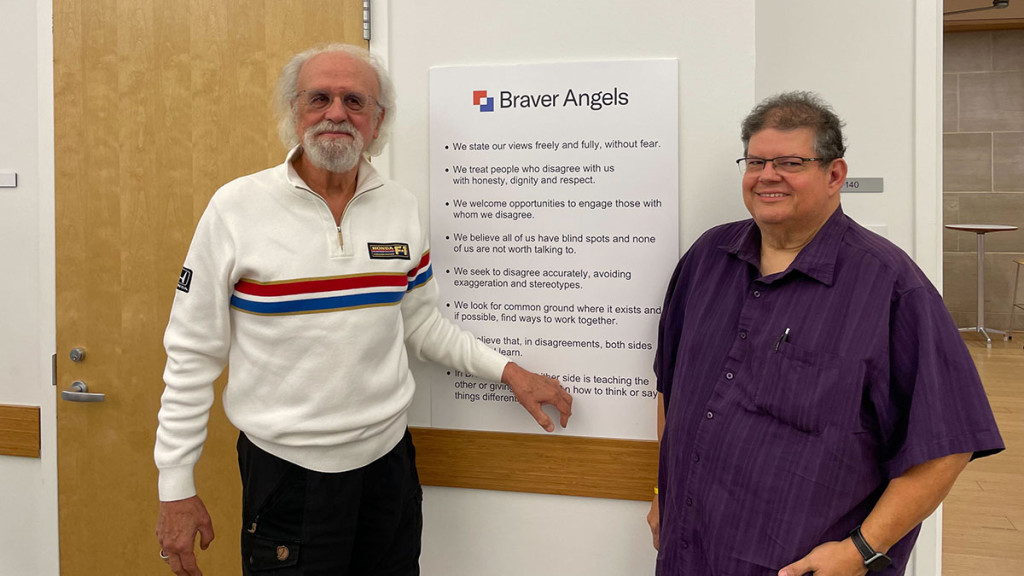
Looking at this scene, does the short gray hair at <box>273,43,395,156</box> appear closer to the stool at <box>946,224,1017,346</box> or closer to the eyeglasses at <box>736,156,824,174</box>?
the eyeglasses at <box>736,156,824,174</box>

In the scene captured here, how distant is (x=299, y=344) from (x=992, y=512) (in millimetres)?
3609

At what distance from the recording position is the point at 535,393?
1820 millimetres

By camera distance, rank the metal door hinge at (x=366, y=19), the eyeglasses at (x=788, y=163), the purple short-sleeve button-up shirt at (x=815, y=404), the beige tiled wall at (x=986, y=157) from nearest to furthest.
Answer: the purple short-sleeve button-up shirt at (x=815, y=404)
the eyeglasses at (x=788, y=163)
the metal door hinge at (x=366, y=19)
the beige tiled wall at (x=986, y=157)

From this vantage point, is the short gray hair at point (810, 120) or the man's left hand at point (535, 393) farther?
the man's left hand at point (535, 393)

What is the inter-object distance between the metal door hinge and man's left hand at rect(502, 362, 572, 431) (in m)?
1.01

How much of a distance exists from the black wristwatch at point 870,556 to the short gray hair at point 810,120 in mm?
740

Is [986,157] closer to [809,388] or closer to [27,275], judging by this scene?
[809,388]

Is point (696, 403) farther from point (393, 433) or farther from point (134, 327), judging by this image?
point (134, 327)

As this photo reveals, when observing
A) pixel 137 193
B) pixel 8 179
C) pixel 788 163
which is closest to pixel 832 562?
pixel 788 163

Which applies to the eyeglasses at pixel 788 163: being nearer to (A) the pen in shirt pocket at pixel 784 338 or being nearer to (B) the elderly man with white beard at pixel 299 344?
(A) the pen in shirt pocket at pixel 784 338

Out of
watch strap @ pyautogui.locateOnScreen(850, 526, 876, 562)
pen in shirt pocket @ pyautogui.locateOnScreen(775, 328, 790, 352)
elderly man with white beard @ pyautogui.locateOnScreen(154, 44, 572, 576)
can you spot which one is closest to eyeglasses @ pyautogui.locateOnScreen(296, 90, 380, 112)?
elderly man with white beard @ pyautogui.locateOnScreen(154, 44, 572, 576)

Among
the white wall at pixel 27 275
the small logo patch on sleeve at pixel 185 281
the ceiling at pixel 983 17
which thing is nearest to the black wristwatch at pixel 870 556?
the small logo patch on sleeve at pixel 185 281

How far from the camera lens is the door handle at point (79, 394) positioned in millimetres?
2160

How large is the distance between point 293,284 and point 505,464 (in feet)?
2.64
